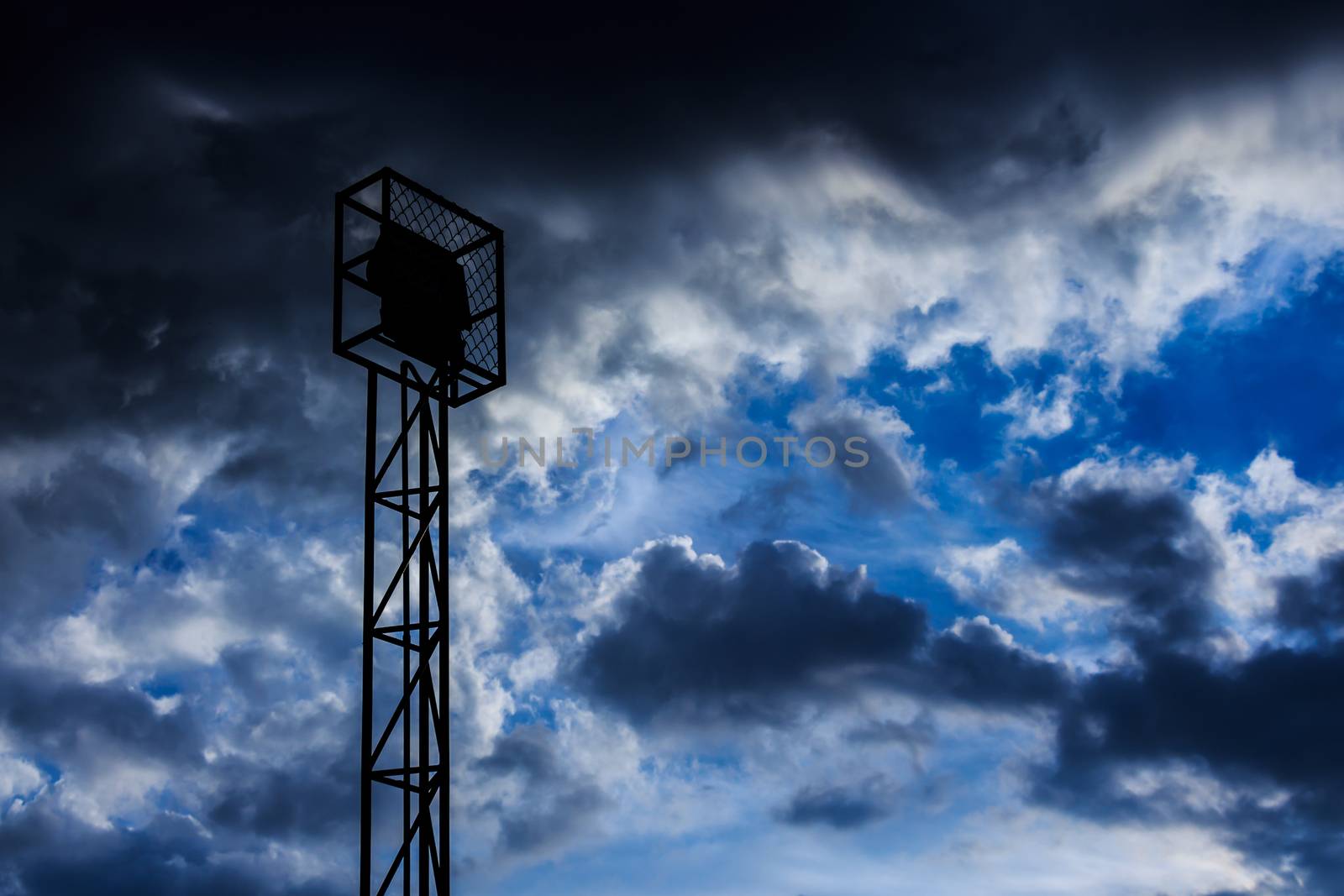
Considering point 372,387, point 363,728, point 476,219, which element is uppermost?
point 476,219

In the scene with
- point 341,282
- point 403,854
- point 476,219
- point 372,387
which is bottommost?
point 403,854

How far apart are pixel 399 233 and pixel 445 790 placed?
978cm

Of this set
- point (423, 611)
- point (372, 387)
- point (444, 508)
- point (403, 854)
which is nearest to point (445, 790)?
point (403, 854)

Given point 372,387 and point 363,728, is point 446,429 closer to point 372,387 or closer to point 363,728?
point 372,387

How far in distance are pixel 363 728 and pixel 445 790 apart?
1777 mm

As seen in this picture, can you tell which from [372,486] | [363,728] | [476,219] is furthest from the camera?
[476,219]

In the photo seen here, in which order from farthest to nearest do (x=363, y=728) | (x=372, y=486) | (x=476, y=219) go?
1. (x=476, y=219)
2. (x=372, y=486)
3. (x=363, y=728)

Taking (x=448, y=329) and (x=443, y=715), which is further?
(x=448, y=329)

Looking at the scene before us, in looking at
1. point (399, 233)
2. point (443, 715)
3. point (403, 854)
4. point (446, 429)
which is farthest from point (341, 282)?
point (403, 854)

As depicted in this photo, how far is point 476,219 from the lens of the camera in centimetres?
2758

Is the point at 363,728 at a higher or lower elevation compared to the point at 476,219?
lower

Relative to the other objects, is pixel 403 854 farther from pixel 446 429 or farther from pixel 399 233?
pixel 399 233

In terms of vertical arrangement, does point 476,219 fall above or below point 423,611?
above

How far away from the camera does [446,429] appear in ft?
85.9
